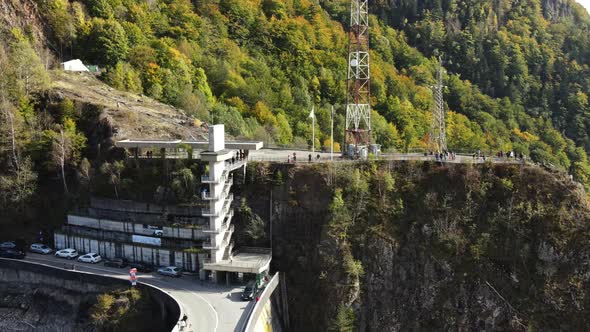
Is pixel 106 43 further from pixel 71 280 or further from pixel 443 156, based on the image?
pixel 443 156

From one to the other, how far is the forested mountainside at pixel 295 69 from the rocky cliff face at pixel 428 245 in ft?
72.4

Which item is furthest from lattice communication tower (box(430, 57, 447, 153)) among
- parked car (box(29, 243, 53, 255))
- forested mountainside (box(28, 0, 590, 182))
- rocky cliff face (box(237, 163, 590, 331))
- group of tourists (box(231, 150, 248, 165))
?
parked car (box(29, 243, 53, 255))

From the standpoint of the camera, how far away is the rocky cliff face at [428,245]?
1708 inches

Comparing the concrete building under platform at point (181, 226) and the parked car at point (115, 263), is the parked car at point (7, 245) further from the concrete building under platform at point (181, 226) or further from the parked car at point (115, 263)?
the parked car at point (115, 263)

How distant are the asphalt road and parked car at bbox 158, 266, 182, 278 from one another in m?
0.44

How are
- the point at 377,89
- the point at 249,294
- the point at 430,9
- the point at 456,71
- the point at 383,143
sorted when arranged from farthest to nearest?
1. the point at 430,9
2. the point at 456,71
3. the point at 377,89
4. the point at 383,143
5. the point at 249,294

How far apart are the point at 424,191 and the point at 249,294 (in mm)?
19098

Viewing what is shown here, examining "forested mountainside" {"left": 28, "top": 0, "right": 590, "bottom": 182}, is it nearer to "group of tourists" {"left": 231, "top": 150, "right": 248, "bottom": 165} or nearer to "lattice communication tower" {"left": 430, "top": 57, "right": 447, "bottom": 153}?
"group of tourists" {"left": 231, "top": 150, "right": 248, "bottom": 165}

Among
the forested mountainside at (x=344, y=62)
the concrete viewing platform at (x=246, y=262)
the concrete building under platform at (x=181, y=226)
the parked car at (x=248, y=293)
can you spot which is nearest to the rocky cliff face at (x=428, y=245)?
the concrete viewing platform at (x=246, y=262)

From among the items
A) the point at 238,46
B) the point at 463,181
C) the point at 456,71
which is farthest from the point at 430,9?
the point at 463,181

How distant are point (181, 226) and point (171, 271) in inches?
174

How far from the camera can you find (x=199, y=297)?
42.1m

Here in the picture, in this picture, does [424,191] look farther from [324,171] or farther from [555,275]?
[555,275]

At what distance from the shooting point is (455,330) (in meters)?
43.7
